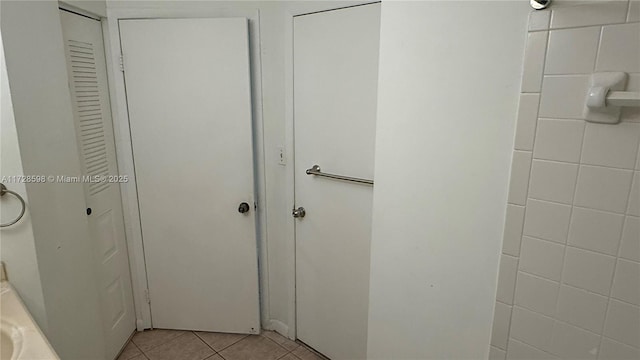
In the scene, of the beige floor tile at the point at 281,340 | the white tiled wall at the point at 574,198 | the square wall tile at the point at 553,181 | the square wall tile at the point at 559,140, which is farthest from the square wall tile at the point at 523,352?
the beige floor tile at the point at 281,340

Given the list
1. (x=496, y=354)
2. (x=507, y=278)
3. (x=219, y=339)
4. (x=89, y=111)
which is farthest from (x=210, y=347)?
A: (x=507, y=278)

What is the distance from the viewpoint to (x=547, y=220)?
1.06 m

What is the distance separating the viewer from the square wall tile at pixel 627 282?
0.97m

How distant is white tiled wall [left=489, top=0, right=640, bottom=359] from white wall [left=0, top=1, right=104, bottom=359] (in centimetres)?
163

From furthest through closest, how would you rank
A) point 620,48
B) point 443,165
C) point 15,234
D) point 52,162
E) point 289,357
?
point 289,357 < point 52,162 < point 15,234 < point 443,165 < point 620,48

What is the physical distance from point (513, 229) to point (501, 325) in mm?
312

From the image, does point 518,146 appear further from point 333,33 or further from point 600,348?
point 333,33

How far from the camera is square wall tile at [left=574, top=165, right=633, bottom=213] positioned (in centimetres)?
95

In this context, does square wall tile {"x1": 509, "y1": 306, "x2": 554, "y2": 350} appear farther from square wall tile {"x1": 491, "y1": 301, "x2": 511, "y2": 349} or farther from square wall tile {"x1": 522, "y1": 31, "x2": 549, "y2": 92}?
square wall tile {"x1": 522, "y1": 31, "x2": 549, "y2": 92}

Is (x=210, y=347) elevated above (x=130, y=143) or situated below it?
below

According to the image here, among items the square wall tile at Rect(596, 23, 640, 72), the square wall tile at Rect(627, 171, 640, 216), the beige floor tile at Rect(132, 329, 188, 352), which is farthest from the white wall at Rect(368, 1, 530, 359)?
the beige floor tile at Rect(132, 329, 188, 352)

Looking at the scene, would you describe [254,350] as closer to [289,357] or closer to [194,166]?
[289,357]

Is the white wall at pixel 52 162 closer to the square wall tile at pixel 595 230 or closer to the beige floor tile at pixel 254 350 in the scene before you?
the beige floor tile at pixel 254 350

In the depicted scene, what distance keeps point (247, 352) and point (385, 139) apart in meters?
1.61
